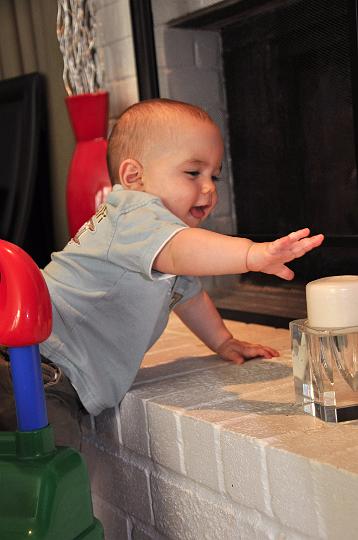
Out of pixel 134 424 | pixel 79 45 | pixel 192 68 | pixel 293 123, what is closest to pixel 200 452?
pixel 134 424

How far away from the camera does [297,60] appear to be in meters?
1.55

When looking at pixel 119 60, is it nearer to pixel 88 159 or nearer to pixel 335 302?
pixel 88 159

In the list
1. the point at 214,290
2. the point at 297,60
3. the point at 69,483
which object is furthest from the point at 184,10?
the point at 69,483

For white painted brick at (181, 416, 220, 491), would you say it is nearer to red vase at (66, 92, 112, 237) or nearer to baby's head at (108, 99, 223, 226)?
baby's head at (108, 99, 223, 226)

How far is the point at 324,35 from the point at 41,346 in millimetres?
748

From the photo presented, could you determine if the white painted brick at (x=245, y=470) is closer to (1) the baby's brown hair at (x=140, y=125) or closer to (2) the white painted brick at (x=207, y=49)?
(1) the baby's brown hair at (x=140, y=125)

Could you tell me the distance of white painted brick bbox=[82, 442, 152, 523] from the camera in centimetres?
121

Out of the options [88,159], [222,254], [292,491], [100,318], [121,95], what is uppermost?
[121,95]

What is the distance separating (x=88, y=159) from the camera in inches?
76.2

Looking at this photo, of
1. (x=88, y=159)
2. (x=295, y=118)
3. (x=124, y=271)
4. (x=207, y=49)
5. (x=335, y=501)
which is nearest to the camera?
(x=335, y=501)

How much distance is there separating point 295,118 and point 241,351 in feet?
1.62

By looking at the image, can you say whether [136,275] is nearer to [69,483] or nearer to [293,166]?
[69,483]

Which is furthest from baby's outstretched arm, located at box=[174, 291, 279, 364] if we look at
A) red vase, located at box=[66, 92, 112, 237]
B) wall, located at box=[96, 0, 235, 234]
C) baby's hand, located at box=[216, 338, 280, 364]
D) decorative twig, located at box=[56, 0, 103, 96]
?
decorative twig, located at box=[56, 0, 103, 96]

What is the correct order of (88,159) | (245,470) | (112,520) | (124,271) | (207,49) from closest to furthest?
(245,470) → (124,271) → (112,520) → (207,49) → (88,159)
